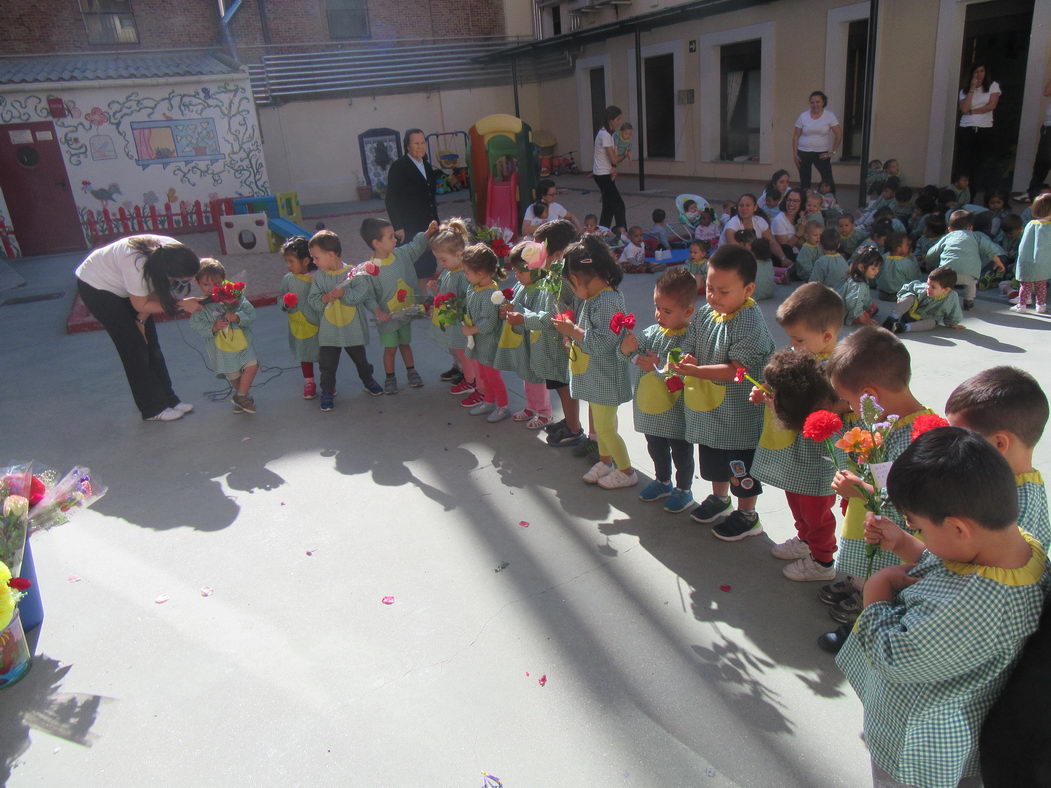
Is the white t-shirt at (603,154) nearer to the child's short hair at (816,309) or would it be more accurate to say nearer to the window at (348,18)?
the child's short hair at (816,309)

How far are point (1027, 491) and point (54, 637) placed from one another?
3.86 metres

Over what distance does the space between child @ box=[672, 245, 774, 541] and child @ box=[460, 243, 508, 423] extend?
70.7 inches

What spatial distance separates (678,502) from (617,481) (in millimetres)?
439

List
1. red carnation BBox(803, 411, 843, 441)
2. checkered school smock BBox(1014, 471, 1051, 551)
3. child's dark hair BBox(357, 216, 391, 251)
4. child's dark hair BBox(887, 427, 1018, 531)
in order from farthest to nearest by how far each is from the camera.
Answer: child's dark hair BBox(357, 216, 391, 251) < red carnation BBox(803, 411, 843, 441) < checkered school smock BBox(1014, 471, 1051, 551) < child's dark hair BBox(887, 427, 1018, 531)

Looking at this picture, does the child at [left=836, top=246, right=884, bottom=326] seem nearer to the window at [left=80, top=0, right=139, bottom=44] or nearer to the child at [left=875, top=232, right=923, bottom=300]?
the child at [left=875, top=232, right=923, bottom=300]

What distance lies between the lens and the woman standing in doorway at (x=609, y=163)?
35.3 ft

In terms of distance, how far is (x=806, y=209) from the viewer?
951 cm

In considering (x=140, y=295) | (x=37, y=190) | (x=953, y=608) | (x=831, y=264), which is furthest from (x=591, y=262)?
(x=37, y=190)

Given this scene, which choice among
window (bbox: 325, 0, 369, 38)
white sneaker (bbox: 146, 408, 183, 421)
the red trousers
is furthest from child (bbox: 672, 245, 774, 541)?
window (bbox: 325, 0, 369, 38)

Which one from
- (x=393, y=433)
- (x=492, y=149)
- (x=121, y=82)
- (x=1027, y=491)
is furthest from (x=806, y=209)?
(x=121, y=82)

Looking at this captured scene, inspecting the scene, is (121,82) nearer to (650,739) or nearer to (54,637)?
(54,637)

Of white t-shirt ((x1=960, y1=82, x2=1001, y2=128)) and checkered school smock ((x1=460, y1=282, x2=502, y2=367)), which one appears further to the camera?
white t-shirt ((x1=960, y1=82, x2=1001, y2=128))

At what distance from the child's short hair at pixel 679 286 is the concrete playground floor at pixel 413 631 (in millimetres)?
1189

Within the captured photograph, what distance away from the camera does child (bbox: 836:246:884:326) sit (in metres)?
6.86
